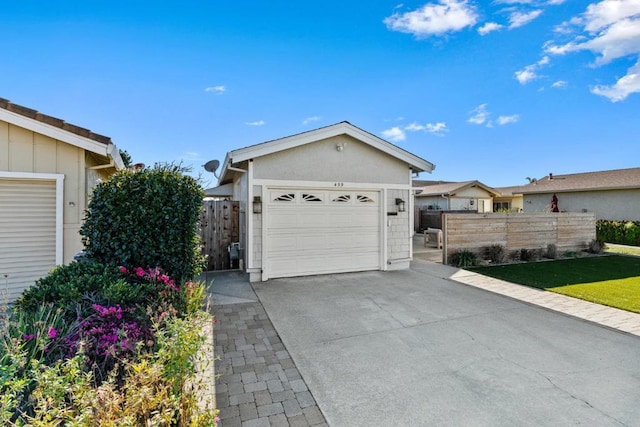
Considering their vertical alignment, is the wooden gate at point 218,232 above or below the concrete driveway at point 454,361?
above

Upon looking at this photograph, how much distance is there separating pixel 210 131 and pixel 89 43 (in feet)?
25.7

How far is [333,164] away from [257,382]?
250 inches

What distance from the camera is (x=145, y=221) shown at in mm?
5246

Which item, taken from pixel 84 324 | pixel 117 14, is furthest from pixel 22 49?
pixel 84 324

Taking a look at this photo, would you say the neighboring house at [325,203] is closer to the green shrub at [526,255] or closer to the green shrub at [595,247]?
the green shrub at [526,255]

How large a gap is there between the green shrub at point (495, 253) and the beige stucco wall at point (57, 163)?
12.1 meters

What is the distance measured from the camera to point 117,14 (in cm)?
746

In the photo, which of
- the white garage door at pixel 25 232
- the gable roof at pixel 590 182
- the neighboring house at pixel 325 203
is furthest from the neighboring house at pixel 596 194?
the white garage door at pixel 25 232

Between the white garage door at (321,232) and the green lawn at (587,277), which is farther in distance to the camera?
the white garage door at (321,232)

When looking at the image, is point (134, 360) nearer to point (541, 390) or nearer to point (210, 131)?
point (541, 390)

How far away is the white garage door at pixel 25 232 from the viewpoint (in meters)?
6.03

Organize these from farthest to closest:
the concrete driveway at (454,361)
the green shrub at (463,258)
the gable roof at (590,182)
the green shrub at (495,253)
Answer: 1. the gable roof at (590,182)
2. the green shrub at (495,253)
3. the green shrub at (463,258)
4. the concrete driveway at (454,361)

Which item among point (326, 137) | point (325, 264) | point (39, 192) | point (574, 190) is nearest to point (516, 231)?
point (325, 264)

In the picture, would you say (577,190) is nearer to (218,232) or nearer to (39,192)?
(218,232)
